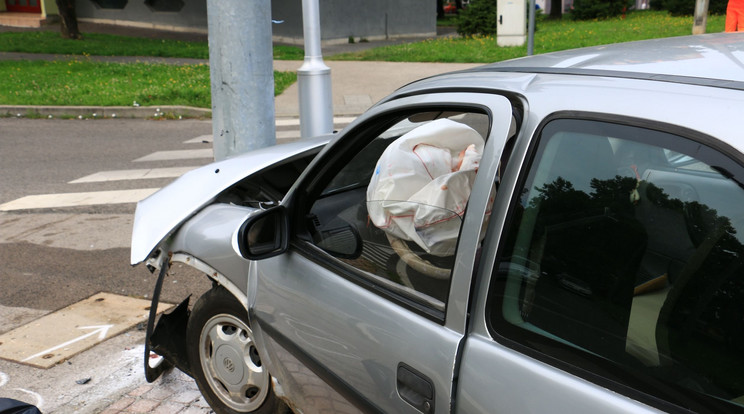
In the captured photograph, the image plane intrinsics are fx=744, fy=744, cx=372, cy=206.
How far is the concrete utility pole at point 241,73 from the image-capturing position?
5.32 metres

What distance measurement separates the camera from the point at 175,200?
11.8 feet

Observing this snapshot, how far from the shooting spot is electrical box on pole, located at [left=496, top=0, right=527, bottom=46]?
800 inches

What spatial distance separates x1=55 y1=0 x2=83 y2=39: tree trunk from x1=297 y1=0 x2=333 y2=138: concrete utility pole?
19.0 meters

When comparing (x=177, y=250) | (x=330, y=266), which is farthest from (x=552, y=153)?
(x=177, y=250)

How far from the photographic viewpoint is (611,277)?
173 centimetres

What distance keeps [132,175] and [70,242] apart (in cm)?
248

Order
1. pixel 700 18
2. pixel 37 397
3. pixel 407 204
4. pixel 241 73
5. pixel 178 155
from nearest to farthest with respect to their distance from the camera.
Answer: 1. pixel 407 204
2. pixel 37 397
3. pixel 241 73
4. pixel 178 155
5. pixel 700 18

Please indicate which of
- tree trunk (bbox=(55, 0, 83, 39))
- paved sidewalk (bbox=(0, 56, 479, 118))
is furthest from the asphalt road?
tree trunk (bbox=(55, 0, 83, 39))

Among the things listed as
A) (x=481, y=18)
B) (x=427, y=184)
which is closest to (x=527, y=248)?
(x=427, y=184)

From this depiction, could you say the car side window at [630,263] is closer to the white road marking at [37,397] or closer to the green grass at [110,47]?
the white road marking at [37,397]

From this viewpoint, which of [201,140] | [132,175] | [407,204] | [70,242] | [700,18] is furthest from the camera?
[700,18]

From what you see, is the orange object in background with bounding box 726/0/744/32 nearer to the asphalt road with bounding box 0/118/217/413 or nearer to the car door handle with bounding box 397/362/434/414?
the asphalt road with bounding box 0/118/217/413

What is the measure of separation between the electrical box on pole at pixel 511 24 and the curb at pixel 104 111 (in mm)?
10457

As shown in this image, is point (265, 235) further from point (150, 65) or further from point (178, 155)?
point (150, 65)
